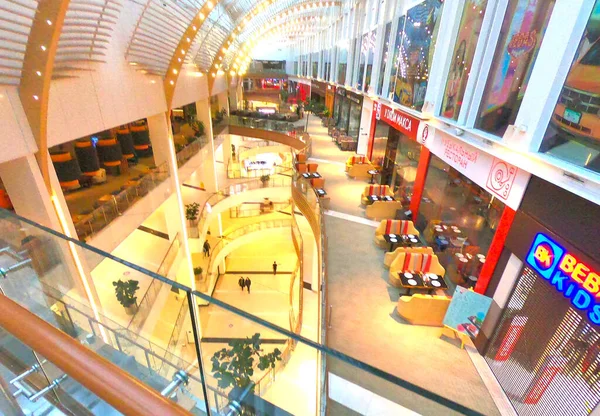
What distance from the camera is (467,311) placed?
195 inches

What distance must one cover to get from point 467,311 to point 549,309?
1121mm

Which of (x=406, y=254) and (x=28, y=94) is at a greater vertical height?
(x=28, y=94)

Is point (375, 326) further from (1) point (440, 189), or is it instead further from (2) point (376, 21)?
(2) point (376, 21)

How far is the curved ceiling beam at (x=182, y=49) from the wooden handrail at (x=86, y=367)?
9.41m

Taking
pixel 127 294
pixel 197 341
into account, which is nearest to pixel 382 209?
pixel 127 294

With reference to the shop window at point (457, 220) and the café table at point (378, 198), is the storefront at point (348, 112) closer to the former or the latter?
the café table at point (378, 198)

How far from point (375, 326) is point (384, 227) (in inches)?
122

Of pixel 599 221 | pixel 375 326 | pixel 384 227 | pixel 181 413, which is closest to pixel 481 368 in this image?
pixel 375 326

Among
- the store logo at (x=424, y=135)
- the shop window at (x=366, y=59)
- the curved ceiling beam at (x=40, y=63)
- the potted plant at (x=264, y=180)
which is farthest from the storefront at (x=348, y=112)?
the curved ceiling beam at (x=40, y=63)

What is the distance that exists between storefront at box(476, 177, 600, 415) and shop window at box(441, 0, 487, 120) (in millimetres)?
2721

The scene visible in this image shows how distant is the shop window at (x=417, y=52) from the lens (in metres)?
7.39

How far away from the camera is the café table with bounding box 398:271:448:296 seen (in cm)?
609

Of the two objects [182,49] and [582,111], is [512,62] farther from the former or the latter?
[182,49]

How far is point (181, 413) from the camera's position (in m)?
0.75
